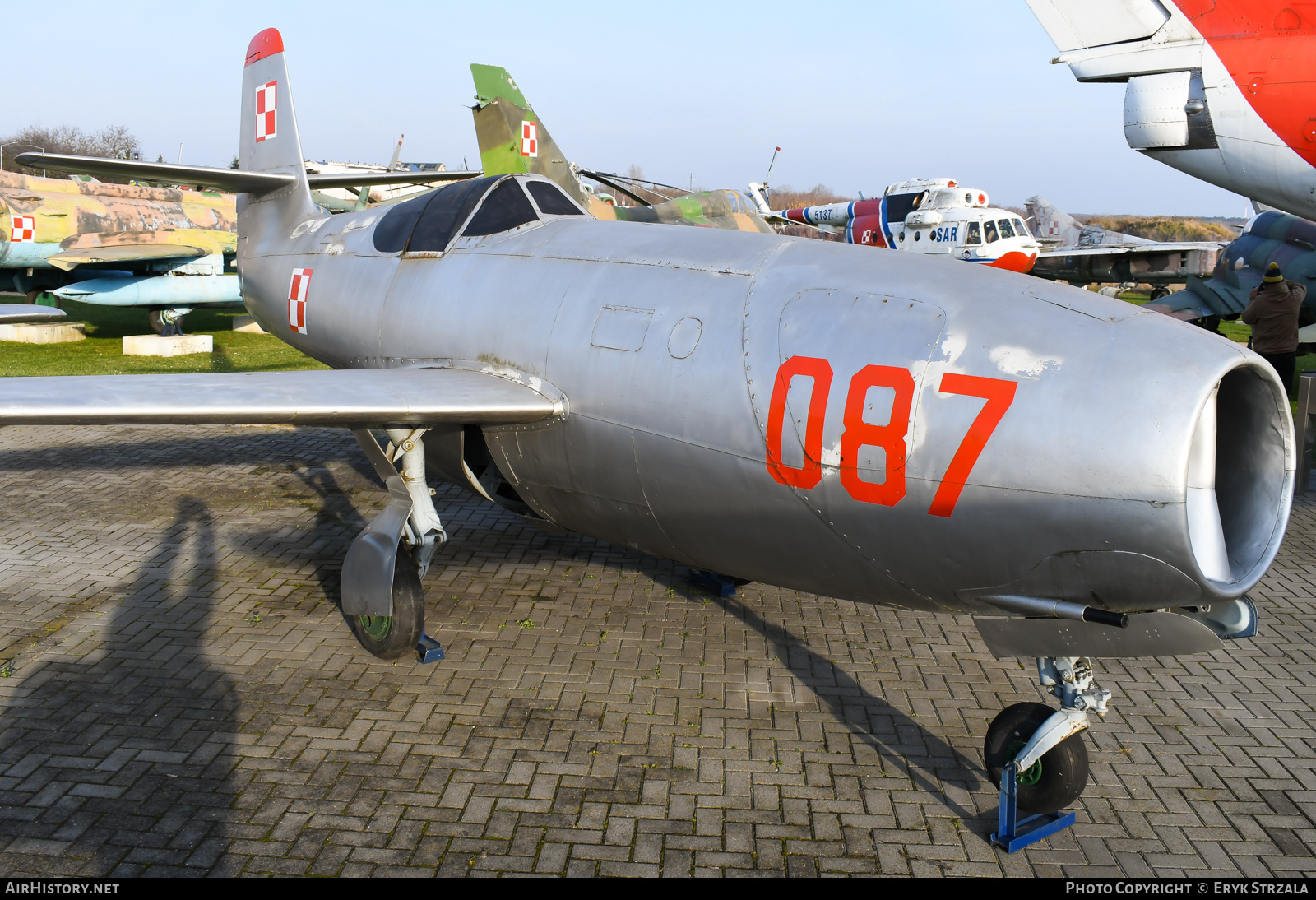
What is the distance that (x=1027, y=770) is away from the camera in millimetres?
3973

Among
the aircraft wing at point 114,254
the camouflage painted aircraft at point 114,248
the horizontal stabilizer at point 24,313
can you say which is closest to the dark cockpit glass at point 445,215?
the horizontal stabilizer at point 24,313

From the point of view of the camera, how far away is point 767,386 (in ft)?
12.6

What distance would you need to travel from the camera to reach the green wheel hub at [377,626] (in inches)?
216

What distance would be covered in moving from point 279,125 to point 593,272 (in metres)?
6.15

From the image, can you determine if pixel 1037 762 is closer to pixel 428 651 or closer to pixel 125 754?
pixel 428 651

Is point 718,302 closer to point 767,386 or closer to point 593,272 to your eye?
point 767,386

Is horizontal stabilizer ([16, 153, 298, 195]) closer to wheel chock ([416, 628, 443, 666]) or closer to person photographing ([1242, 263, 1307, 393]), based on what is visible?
wheel chock ([416, 628, 443, 666])

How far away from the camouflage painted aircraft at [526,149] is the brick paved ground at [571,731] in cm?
1381

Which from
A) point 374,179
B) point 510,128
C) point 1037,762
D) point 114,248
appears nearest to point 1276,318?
point 1037,762

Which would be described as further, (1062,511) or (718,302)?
(718,302)

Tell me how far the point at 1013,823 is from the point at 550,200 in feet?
15.3

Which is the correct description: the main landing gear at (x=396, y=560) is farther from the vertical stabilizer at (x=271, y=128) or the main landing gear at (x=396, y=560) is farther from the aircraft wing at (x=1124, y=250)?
the aircraft wing at (x=1124, y=250)

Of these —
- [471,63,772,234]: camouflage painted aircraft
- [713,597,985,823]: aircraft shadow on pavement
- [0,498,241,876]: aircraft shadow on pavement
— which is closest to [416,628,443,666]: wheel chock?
[0,498,241,876]: aircraft shadow on pavement

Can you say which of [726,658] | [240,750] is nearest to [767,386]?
[726,658]
